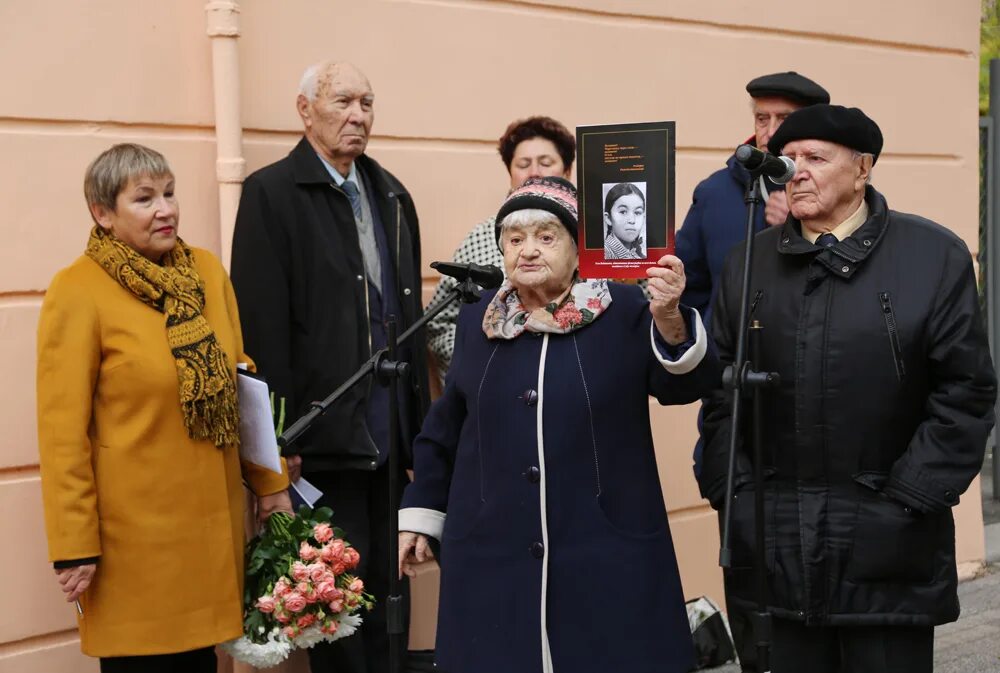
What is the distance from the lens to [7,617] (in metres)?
4.44

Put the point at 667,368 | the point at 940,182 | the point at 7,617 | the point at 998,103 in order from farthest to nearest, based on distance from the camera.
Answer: the point at 998,103 → the point at 940,182 → the point at 7,617 → the point at 667,368

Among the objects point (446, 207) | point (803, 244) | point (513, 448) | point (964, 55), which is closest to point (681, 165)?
point (446, 207)

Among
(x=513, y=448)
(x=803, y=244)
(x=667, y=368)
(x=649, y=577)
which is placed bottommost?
(x=649, y=577)

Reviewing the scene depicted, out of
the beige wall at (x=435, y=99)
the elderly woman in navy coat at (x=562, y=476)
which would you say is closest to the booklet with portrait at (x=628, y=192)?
the elderly woman in navy coat at (x=562, y=476)

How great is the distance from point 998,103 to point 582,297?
5.18m

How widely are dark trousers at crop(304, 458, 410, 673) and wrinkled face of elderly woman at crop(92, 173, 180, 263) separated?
106cm

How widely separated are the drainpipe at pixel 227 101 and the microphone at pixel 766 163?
2086 millimetres

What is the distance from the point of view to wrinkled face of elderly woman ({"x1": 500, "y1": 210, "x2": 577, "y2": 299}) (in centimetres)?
347

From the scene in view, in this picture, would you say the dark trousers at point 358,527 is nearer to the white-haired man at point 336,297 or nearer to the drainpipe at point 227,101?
the white-haired man at point 336,297

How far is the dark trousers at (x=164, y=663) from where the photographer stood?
388 cm

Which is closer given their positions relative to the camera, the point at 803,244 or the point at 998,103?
the point at 803,244

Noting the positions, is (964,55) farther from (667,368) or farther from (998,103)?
(667,368)

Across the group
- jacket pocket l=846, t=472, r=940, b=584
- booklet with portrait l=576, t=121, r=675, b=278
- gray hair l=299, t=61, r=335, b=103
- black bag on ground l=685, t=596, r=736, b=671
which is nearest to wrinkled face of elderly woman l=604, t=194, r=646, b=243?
booklet with portrait l=576, t=121, r=675, b=278

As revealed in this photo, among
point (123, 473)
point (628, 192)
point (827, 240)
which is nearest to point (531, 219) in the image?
point (628, 192)
